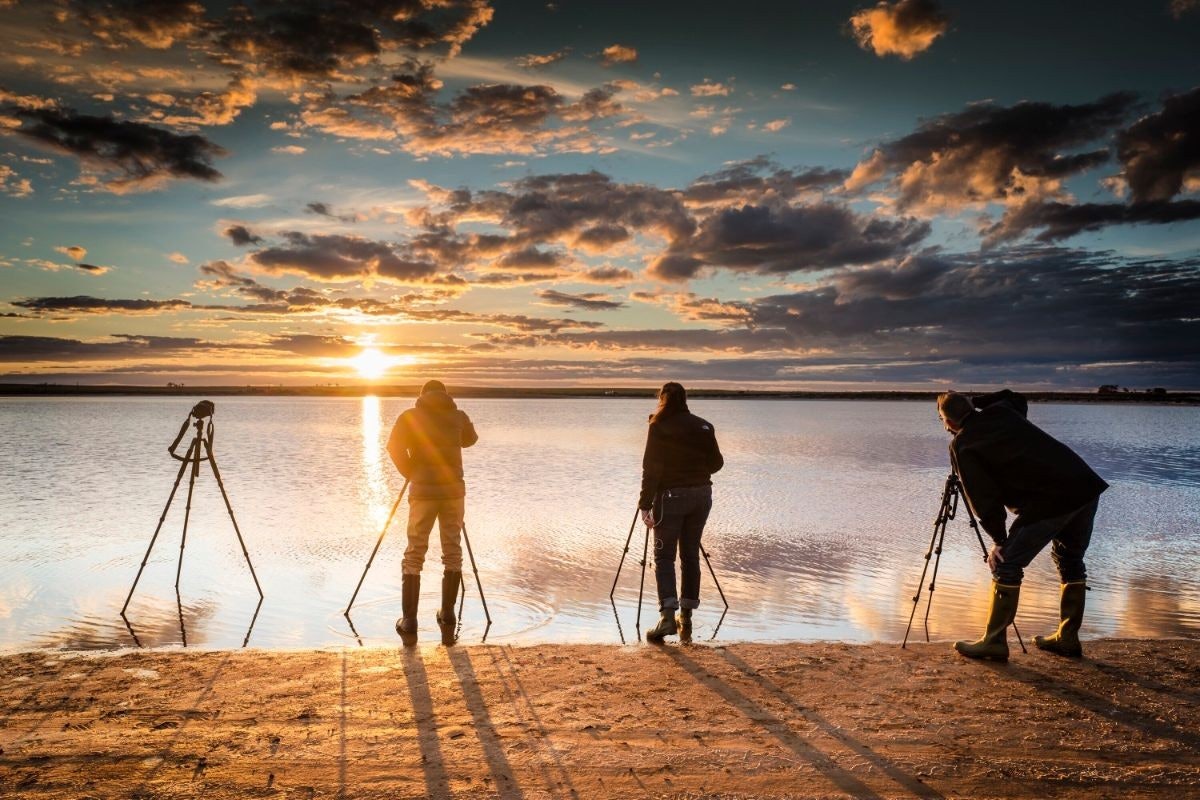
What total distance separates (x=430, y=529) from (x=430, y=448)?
86cm

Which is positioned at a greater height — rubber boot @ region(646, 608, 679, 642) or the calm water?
rubber boot @ region(646, 608, 679, 642)

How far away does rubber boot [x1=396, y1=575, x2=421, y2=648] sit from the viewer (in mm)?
7676

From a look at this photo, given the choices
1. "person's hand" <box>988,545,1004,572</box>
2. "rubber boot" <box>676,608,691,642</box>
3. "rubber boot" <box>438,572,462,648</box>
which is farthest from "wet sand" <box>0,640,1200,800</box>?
"person's hand" <box>988,545,1004,572</box>

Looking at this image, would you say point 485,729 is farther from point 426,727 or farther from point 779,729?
point 779,729

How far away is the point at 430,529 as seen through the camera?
310 inches

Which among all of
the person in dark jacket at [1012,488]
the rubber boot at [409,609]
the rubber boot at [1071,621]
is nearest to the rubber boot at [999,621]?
the person in dark jacket at [1012,488]

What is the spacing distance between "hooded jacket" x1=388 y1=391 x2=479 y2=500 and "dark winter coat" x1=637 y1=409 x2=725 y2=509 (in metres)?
2.01

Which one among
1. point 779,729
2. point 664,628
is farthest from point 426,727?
point 664,628

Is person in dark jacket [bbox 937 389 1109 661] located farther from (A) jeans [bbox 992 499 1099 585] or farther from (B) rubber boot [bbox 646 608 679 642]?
(B) rubber boot [bbox 646 608 679 642]

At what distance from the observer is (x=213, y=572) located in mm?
11227

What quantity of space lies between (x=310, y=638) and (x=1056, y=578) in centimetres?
1047

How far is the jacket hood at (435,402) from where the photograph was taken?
7957 millimetres

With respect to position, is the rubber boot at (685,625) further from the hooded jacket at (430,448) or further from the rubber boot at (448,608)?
the hooded jacket at (430,448)

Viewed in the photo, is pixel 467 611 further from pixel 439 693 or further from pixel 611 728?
pixel 611 728
